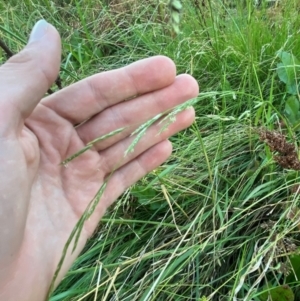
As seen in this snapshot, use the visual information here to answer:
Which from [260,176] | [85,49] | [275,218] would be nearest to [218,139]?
[260,176]

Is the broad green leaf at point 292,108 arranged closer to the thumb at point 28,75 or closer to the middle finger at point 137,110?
the middle finger at point 137,110

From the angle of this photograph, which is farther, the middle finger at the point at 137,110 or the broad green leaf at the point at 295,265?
the middle finger at the point at 137,110

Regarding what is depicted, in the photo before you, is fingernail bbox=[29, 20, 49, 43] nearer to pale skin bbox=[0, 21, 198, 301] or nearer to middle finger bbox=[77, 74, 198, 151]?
pale skin bbox=[0, 21, 198, 301]

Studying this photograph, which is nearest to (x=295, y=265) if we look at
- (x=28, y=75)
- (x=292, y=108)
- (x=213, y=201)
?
(x=213, y=201)

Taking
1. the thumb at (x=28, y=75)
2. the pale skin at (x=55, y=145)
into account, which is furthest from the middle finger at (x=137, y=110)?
the thumb at (x=28, y=75)

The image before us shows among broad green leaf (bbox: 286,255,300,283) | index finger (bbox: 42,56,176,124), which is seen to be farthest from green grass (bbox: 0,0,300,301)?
index finger (bbox: 42,56,176,124)

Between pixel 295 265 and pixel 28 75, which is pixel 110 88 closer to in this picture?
pixel 28 75
